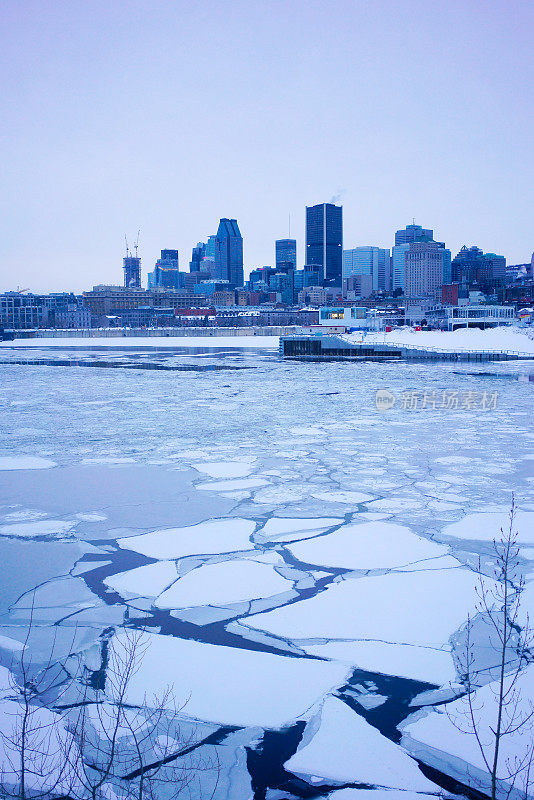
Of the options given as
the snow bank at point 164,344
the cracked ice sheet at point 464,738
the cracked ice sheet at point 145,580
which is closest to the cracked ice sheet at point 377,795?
the cracked ice sheet at point 464,738

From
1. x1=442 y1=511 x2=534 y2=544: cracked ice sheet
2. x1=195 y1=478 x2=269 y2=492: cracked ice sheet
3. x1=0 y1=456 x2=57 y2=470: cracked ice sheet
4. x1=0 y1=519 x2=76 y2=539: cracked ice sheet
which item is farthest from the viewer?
x1=0 y1=456 x2=57 y2=470: cracked ice sheet

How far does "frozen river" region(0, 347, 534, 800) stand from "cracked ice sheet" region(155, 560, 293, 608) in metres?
0.02

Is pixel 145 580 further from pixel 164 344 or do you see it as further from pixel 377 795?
pixel 164 344

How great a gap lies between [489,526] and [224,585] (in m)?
2.68

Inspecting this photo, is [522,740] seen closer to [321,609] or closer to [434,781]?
[434,781]

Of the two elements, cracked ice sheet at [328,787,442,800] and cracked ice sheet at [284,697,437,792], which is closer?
cracked ice sheet at [328,787,442,800]

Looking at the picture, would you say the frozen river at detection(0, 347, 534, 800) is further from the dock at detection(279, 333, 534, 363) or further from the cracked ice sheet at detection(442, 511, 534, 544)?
the dock at detection(279, 333, 534, 363)

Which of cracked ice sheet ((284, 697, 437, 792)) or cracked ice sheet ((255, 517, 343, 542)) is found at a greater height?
cracked ice sheet ((255, 517, 343, 542))

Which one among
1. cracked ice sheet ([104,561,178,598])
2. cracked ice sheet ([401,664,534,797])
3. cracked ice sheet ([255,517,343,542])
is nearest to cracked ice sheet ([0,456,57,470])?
cracked ice sheet ([255,517,343,542])

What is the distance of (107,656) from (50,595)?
1045 mm

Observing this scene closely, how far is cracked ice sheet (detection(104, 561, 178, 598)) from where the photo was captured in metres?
4.89

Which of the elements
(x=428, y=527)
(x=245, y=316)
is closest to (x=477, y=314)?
(x=245, y=316)

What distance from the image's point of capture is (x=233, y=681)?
3.70 metres

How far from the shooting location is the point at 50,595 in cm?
480
